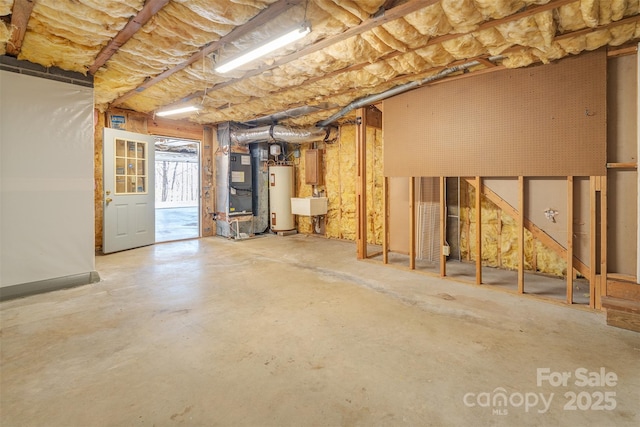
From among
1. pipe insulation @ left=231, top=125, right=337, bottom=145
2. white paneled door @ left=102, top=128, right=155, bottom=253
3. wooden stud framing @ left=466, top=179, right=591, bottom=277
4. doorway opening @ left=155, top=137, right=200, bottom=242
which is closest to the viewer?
wooden stud framing @ left=466, top=179, right=591, bottom=277

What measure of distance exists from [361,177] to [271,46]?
8.15 ft

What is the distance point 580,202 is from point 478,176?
95 centimetres

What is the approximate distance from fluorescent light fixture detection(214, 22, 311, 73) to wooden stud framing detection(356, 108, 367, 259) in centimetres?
223

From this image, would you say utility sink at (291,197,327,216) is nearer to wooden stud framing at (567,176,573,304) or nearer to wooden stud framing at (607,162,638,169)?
wooden stud framing at (567,176,573,304)

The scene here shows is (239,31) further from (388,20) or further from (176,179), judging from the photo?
(176,179)

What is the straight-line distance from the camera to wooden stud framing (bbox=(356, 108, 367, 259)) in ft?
15.1

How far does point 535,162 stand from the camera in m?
3.10

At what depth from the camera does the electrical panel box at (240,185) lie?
6414mm

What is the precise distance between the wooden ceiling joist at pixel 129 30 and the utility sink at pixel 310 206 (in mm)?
3904

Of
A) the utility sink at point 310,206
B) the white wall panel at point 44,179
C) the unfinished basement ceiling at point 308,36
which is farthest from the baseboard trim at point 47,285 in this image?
the utility sink at point 310,206

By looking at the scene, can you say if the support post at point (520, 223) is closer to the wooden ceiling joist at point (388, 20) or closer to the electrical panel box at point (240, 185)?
the wooden ceiling joist at point (388, 20)

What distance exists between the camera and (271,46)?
8.28 feet

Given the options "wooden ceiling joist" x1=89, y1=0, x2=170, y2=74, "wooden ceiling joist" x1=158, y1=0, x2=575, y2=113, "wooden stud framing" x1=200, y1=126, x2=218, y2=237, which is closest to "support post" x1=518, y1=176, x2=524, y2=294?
"wooden ceiling joist" x1=158, y1=0, x2=575, y2=113

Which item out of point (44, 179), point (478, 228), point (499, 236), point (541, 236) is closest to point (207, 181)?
point (44, 179)
